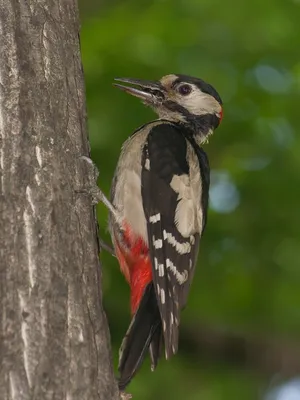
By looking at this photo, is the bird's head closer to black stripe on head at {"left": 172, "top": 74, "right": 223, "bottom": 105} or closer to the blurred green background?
black stripe on head at {"left": 172, "top": 74, "right": 223, "bottom": 105}

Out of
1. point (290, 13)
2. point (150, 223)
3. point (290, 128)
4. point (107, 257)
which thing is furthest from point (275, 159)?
point (150, 223)

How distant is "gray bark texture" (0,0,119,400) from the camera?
2.49m

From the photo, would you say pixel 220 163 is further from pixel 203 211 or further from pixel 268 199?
pixel 203 211

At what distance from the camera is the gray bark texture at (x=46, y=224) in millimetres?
2486

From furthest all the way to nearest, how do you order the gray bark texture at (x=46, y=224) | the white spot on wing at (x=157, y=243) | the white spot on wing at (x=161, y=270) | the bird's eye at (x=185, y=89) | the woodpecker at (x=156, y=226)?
1. the bird's eye at (x=185, y=89)
2. the white spot on wing at (x=157, y=243)
3. the white spot on wing at (x=161, y=270)
4. the woodpecker at (x=156, y=226)
5. the gray bark texture at (x=46, y=224)

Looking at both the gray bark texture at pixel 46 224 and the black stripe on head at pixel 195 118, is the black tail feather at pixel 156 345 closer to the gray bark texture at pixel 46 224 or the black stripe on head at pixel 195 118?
the gray bark texture at pixel 46 224

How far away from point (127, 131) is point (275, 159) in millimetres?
1091

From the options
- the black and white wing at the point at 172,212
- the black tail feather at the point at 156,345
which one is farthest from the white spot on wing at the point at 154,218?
the black tail feather at the point at 156,345

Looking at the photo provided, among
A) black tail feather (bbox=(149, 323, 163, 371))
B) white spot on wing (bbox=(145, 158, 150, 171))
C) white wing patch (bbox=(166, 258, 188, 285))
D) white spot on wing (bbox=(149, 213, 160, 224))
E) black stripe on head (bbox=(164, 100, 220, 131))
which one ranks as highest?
black stripe on head (bbox=(164, 100, 220, 131))

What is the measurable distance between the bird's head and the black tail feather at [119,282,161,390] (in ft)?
4.58

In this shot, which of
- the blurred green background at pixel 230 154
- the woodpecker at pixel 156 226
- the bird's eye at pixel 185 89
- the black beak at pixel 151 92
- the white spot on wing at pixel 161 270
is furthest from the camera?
the blurred green background at pixel 230 154

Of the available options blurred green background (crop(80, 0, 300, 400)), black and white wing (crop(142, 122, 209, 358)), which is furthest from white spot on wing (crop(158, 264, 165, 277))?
blurred green background (crop(80, 0, 300, 400))

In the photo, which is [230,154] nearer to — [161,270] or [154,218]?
[154,218]

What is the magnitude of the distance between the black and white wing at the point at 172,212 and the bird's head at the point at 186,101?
0.43 metres
